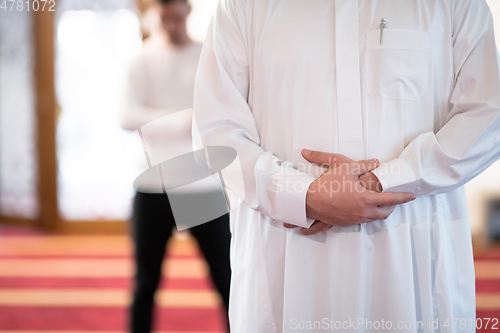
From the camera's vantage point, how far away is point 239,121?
Answer: 36.4 inches

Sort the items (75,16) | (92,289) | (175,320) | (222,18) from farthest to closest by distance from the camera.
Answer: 1. (75,16)
2. (92,289)
3. (175,320)
4. (222,18)

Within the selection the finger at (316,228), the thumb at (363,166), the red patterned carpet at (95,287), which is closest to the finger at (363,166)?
the thumb at (363,166)

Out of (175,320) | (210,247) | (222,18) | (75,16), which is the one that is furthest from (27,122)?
(222,18)

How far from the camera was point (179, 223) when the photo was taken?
159cm

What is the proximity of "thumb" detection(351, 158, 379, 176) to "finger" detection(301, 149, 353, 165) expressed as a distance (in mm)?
20

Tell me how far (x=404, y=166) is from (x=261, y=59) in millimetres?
383

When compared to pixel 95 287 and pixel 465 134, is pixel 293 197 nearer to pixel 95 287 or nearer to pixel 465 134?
pixel 465 134

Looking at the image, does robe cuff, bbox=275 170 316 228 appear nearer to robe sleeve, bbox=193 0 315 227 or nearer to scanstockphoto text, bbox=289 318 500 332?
robe sleeve, bbox=193 0 315 227

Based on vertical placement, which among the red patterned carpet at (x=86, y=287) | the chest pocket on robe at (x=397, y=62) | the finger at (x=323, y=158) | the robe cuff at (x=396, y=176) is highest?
the chest pocket on robe at (x=397, y=62)

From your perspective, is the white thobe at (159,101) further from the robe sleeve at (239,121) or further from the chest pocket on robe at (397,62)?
the chest pocket on robe at (397,62)

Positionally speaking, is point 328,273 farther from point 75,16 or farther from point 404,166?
point 75,16

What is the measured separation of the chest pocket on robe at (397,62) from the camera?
0.89 metres
